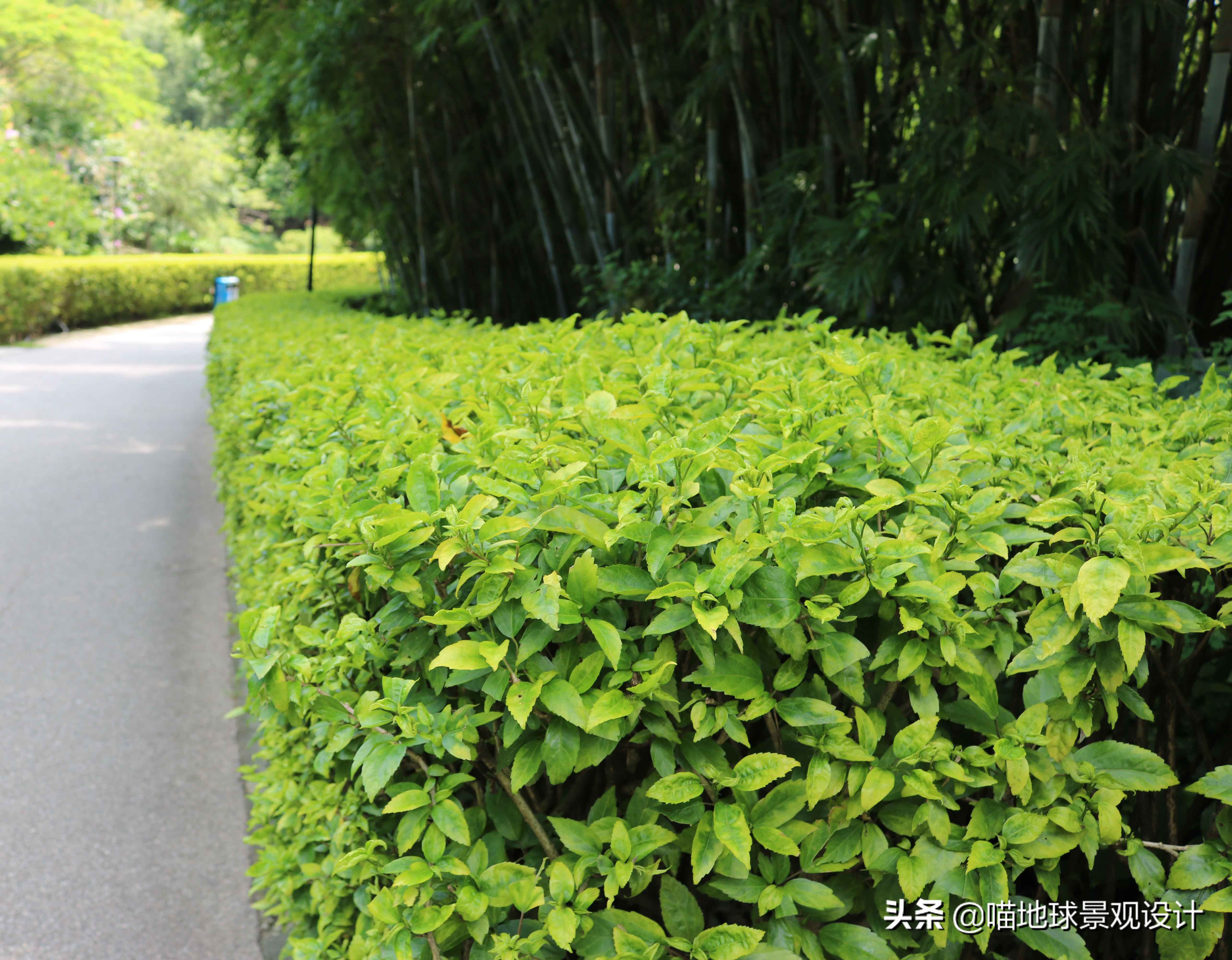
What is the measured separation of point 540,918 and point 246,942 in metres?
1.39

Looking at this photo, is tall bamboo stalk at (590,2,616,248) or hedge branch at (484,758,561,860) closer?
hedge branch at (484,758,561,860)

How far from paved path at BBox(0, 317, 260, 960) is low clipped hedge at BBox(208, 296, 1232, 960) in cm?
103

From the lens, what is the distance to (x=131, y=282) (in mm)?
16625

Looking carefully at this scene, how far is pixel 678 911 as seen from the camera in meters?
0.99

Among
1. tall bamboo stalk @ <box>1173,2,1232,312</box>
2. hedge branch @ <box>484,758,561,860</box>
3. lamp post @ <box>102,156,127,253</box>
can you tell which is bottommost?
hedge branch @ <box>484,758,561,860</box>

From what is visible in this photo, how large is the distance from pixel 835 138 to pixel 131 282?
16.3 meters

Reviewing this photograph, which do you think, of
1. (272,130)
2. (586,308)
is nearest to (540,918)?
(586,308)

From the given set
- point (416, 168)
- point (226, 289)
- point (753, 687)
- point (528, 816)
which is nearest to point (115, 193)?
point (226, 289)

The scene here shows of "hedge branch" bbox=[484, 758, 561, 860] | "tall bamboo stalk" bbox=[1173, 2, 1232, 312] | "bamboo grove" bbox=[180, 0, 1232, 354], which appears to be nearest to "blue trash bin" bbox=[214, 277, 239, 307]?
"bamboo grove" bbox=[180, 0, 1232, 354]

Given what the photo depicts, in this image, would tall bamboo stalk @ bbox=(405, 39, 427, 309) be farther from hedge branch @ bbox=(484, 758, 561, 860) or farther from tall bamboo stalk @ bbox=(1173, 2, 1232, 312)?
hedge branch @ bbox=(484, 758, 561, 860)

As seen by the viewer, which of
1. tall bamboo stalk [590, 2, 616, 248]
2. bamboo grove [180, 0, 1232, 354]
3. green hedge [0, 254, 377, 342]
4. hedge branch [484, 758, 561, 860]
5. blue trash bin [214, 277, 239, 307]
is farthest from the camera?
blue trash bin [214, 277, 239, 307]

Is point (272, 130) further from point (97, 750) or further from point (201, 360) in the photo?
point (97, 750)

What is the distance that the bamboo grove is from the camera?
2949 mm

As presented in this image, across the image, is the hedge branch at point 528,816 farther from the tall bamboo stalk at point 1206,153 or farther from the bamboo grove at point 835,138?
the tall bamboo stalk at point 1206,153
